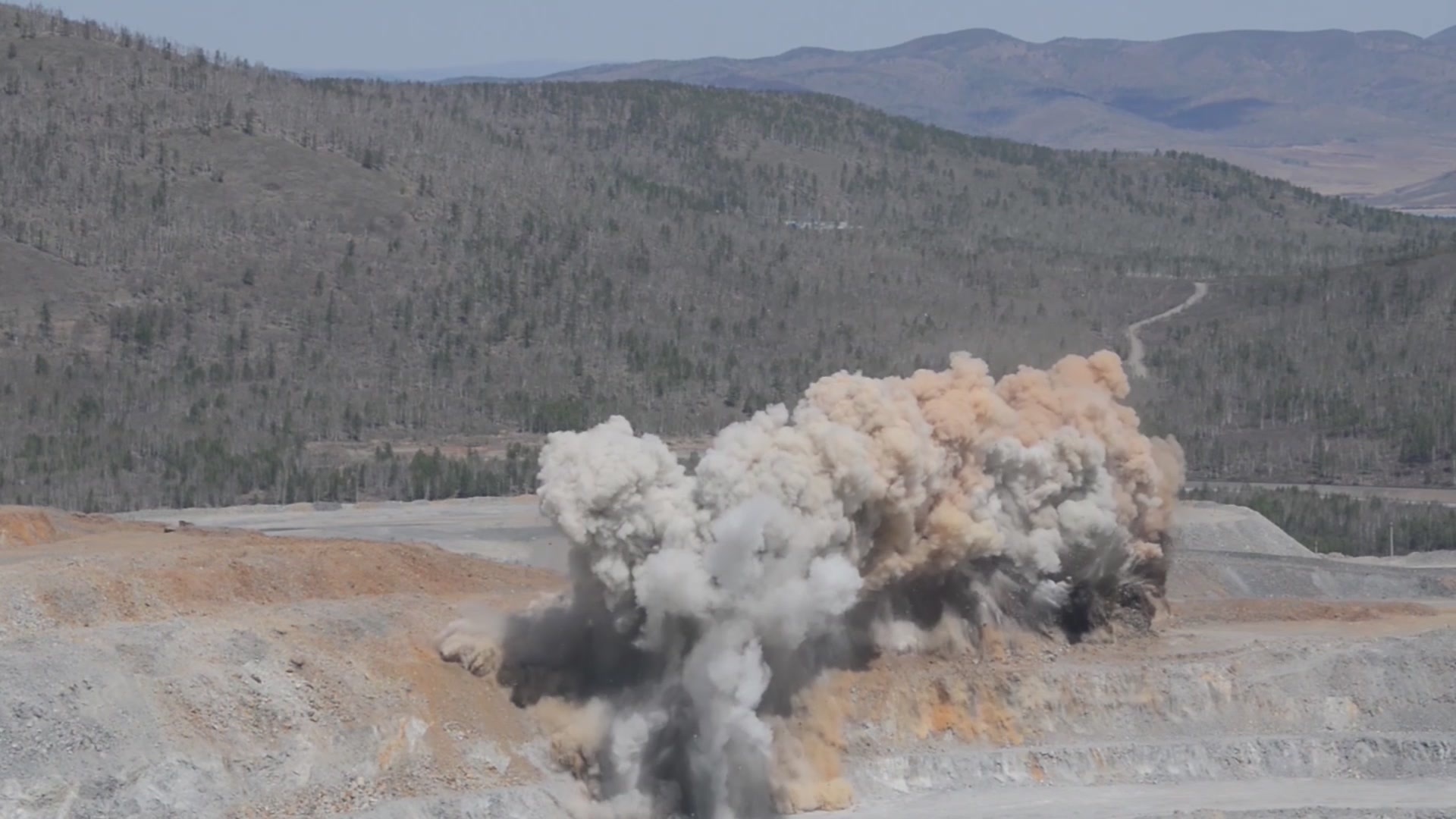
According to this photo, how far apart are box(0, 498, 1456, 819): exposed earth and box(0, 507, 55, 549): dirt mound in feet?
0.34

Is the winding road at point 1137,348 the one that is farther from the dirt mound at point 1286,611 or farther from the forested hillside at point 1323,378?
the dirt mound at point 1286,611

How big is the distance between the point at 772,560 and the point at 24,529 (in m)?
28.1

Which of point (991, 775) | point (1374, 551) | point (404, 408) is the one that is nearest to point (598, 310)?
point (404, 408)

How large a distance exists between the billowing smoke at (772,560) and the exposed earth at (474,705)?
153cm

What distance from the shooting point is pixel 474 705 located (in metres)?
60.6

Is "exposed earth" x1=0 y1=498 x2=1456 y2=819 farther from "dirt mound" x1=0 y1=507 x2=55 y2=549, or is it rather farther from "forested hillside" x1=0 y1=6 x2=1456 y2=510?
"forested hillside" x1=0 y1=6 x2=1456 y2=510

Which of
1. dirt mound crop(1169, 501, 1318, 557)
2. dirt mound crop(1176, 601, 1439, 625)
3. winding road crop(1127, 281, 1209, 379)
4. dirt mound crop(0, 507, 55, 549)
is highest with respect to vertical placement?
dirt mound crop(0, 507, 55, 549)

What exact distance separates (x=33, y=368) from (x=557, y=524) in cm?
10036

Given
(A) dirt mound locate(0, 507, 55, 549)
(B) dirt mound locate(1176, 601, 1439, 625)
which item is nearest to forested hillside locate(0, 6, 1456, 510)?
(A) dirt mound locate(0, 507, 55, 549)

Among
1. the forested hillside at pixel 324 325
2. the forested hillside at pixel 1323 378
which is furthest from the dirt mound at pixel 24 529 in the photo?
the forested hillside at pixel 1323 378

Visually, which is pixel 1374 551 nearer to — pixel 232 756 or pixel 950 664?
pixel 950 664

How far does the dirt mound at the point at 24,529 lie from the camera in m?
74.4

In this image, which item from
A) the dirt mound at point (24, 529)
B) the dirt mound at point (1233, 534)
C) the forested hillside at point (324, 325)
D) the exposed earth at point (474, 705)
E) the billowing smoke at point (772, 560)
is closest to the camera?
the exposed earth at point (474, 705)

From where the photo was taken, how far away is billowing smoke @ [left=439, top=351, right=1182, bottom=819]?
195ft
